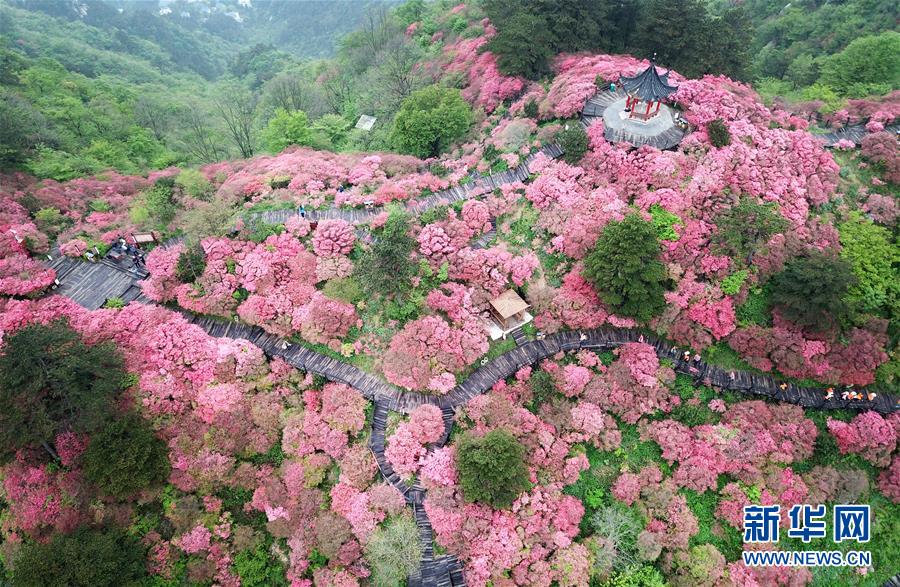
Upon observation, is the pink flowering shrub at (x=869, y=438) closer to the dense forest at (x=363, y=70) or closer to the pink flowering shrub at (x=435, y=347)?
the pink flowering shrub at (x=435, y=347)

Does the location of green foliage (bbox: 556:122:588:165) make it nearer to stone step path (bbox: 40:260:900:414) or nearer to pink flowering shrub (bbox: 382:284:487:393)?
stone step path (bbox: 40:260:900:414)

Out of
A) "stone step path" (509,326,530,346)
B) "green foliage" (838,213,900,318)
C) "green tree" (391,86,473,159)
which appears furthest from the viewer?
"green tree" (391,86,473,159)

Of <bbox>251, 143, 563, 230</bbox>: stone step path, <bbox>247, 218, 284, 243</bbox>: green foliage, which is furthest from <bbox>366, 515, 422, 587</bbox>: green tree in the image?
<bbox>251, 143, 563, 230</bbox>: stone step path

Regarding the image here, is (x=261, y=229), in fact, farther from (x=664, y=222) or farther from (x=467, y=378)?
(x=664, y=222)

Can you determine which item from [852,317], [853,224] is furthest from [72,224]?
[853,224]

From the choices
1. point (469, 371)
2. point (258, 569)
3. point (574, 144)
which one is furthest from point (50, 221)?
point (574, 144)
